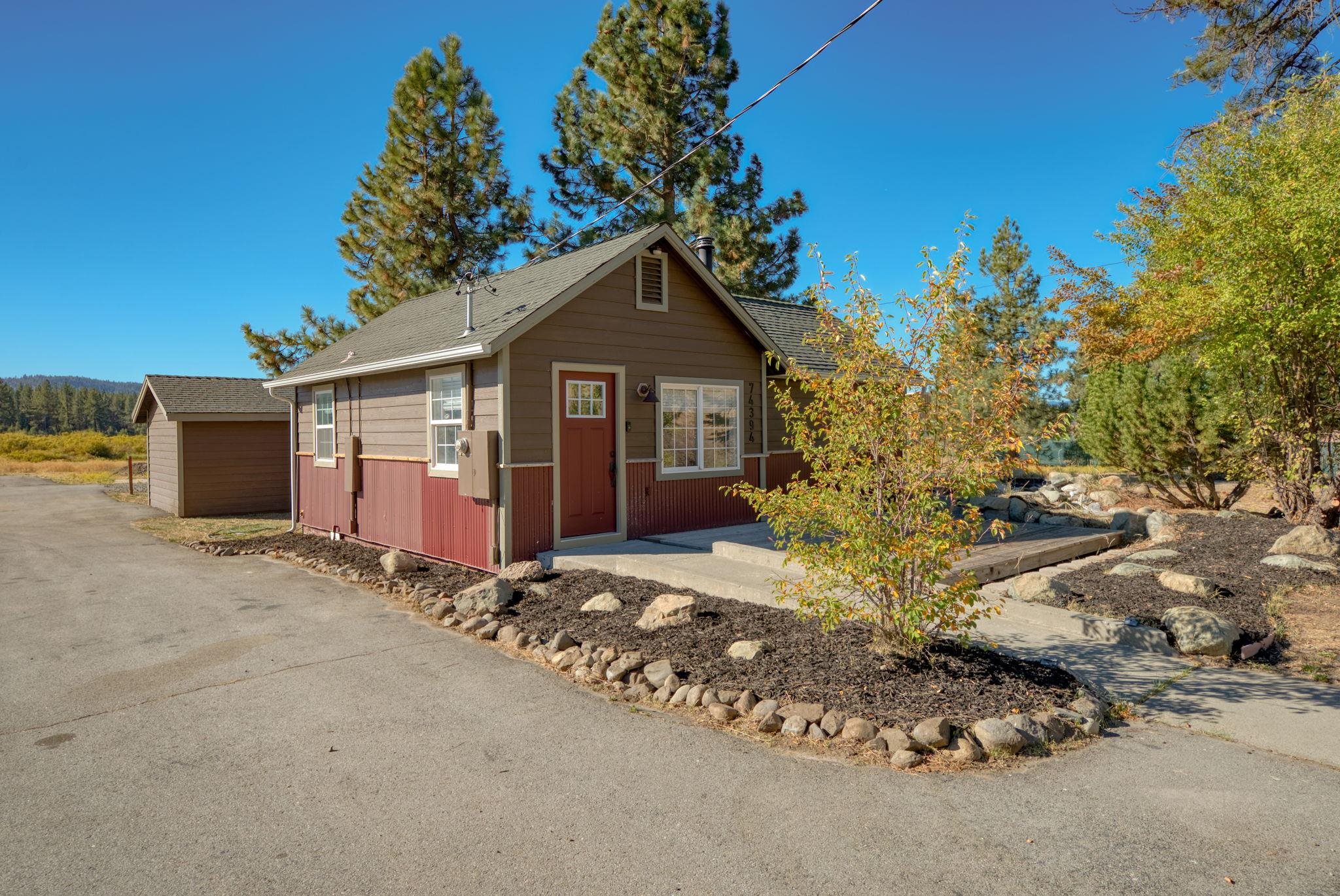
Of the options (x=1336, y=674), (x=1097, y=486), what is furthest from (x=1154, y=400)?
(x=1336, y=674)

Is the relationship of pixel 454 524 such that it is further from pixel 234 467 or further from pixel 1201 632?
pixel 234 467

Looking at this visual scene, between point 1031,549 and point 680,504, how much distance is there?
4.54m

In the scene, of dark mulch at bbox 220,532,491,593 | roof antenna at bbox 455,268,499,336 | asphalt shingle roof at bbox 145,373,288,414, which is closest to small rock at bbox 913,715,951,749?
dark mulch at bbox 220,532,491,593

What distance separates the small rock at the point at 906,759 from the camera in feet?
13.4

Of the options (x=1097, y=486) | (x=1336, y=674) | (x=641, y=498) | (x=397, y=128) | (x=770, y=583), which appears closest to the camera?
(x=1336, y=674)

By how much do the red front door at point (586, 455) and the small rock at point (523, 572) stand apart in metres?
0.95

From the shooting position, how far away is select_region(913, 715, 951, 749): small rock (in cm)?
426

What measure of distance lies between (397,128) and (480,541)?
56.9 ft

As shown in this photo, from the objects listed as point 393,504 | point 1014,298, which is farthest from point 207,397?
point 1014,298

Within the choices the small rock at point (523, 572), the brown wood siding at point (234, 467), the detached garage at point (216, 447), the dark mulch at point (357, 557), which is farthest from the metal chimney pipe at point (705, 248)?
the brown wood siding at point (234, 467)

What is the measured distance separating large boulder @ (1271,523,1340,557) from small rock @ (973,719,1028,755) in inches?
244

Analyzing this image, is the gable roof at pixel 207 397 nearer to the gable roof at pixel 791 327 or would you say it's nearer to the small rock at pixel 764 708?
the gable roof at pixel 791 327

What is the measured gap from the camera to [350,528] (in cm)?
1252

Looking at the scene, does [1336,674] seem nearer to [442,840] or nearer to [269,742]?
[442,840]
